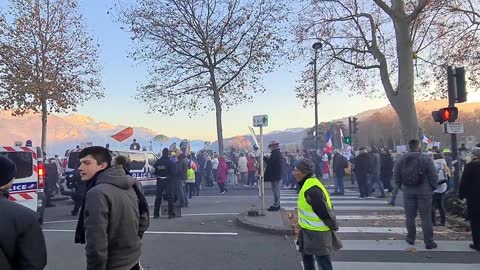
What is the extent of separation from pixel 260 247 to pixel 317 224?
3452mm

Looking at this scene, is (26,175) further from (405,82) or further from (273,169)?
(405,82)

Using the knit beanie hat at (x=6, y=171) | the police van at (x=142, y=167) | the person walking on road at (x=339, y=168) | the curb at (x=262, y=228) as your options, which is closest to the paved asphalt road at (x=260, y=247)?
the curb at (x=262, y=228)

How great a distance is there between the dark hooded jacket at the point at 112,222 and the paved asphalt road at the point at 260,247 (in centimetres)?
361

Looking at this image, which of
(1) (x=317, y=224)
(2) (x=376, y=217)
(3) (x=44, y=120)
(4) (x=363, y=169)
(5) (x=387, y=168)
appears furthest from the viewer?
(3) (x=44, y=120)

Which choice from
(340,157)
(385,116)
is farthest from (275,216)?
(385,116)

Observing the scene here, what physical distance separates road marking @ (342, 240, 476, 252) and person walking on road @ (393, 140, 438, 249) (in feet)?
0.50

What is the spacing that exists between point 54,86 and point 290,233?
660 inches

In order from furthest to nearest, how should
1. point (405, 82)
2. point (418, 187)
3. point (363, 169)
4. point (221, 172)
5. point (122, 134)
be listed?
point (122, 134) < point (221, 172) < point (405, 82) < point (363, 169) < point (418, 187)

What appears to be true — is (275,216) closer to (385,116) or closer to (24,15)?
(24,15)

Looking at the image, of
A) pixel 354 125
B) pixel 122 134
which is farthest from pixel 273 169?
pixel 354 125

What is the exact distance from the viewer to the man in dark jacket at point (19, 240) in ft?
8.98

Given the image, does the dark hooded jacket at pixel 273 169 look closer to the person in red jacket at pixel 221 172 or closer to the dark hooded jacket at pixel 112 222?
the person in red jacket at pixel 221 172

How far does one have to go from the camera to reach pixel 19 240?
2768mm

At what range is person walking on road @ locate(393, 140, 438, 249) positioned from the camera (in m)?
8.13
